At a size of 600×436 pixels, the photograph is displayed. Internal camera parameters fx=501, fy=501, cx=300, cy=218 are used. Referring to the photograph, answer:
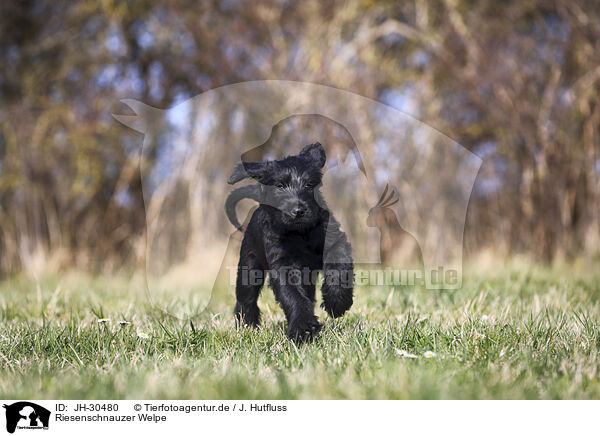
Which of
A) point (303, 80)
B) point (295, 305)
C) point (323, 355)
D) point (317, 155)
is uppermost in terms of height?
point (303, 80)

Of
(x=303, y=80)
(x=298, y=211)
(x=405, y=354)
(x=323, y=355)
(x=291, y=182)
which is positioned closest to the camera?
(x=405, y=354)

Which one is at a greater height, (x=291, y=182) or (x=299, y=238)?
(x=291, y=182)

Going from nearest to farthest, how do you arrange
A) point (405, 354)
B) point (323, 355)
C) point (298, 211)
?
point (405, 354)
point (323, 355)
point (298, 211)

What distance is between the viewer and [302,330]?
2600 mm

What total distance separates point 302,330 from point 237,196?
796 millimetres

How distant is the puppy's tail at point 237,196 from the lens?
8.94 feet

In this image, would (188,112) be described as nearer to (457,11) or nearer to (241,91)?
(241,91)

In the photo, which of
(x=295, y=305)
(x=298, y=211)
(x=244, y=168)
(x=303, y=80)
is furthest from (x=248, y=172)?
(x=303, y=80)

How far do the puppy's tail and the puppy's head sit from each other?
57mm

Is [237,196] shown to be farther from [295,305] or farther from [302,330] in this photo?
[302,330]

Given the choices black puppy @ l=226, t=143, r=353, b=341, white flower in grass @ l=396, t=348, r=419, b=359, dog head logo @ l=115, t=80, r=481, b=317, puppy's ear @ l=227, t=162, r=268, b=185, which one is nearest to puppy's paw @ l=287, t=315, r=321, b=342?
black puppy @ l=226, t=143, r=353, b=341

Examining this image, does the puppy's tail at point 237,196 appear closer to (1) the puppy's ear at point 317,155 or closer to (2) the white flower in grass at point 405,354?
(1) the puppy's ear at point 317,155
